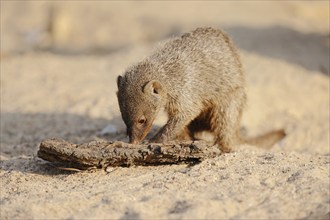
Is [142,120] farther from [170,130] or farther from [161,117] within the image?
[161,117]

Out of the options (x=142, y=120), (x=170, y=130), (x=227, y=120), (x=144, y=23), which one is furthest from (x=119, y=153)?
(x=144, y=23)

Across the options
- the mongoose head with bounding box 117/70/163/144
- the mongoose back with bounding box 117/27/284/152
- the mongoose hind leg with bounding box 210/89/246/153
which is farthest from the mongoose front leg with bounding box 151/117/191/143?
the mongoose hind leg with bounding box 210/89/246/153

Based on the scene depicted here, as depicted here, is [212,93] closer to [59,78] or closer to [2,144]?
[2,144]

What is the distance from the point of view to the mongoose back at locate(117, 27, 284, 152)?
4.67 metres

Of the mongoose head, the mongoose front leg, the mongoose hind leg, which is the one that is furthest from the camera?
the mongoose hind leg

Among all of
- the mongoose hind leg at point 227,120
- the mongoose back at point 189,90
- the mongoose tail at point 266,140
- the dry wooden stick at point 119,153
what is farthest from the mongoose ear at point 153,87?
the mongoose tail at point 266,140

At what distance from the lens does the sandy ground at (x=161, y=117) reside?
140 inches

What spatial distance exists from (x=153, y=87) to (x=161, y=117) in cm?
200

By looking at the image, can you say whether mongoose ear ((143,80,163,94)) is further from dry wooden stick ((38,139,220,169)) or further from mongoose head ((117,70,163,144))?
dry wooden stick ((38,139,220,169))

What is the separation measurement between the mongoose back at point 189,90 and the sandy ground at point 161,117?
1.44 feet

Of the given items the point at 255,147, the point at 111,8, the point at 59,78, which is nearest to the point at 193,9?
the point at 111,8

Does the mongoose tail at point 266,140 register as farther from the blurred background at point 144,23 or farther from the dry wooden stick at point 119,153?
the blurred background at point 144,23

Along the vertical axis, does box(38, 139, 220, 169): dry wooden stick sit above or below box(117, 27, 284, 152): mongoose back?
below

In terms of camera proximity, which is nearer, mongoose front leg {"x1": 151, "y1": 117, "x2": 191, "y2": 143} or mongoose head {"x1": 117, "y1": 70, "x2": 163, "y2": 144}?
mongoose head {"x1": 117, "y1": 70, "x2": 163, "y2": 144}
